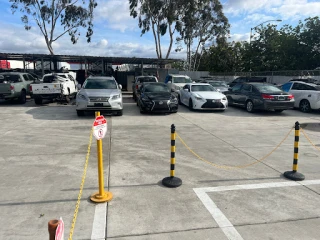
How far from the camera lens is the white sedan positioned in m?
13.4

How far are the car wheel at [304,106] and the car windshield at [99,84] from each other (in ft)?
31.5

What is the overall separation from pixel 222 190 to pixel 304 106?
11.5 meters

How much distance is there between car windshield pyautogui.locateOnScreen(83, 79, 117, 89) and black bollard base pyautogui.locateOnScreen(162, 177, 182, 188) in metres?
8.60

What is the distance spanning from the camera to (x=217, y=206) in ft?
13.2

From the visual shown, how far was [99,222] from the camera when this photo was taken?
11.6ft

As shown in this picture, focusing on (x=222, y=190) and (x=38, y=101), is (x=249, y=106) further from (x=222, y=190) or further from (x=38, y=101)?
(x=38, y=101)

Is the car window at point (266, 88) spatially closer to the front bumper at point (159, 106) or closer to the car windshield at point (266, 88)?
the car windshield at point (266, 88)

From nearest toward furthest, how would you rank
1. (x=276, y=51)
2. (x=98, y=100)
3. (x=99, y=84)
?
1. (x=98, y=100)
2. (x=99, y=84)
3. (x=276, y=51)

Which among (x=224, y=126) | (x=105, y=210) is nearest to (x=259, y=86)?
(x=224, y=126)

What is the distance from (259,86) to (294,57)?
76.3 feet

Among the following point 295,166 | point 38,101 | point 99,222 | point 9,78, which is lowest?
point 99,222

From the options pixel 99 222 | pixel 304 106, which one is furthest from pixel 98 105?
pixel 304 106

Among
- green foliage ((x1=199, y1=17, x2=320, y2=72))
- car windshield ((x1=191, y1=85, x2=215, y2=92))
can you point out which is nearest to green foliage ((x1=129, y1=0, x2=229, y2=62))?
green foliage ((x1=199, y1=17, x2=320, y2=72))

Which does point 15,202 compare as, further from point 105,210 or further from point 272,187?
point 272,187
